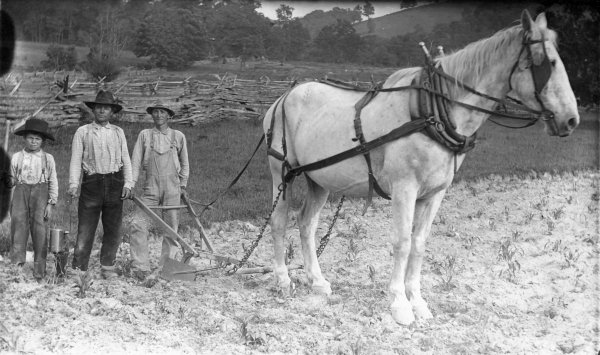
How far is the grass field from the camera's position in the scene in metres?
9.85

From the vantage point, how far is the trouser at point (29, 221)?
5957mm

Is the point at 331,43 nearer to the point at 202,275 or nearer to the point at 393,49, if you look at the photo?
the point at 393,49

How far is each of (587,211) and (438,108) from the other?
519 cm

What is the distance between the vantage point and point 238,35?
540 inches

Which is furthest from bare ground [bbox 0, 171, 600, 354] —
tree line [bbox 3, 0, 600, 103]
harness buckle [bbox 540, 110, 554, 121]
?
tree line [bbox 3, 0, 600, 103]

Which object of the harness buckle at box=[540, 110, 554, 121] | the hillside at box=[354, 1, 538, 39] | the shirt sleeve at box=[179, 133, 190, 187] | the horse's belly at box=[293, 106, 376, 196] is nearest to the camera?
the harness buckle at box=[540, 110, 554, 121]

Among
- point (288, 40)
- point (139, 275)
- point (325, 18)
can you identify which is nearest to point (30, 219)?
point (139, 275)

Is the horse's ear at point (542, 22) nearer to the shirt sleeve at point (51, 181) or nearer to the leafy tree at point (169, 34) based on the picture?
the shirt sleeve at point (51, 181)

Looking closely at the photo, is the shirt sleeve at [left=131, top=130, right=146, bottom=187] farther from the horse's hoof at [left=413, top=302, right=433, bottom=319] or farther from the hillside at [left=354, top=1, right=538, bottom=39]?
the hillside at [left=354, top=1, right=538, bottom=39]

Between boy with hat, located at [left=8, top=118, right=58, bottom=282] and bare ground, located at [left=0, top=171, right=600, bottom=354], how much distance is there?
0.25 meters

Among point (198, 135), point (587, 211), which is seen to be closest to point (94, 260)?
point (587, 211)

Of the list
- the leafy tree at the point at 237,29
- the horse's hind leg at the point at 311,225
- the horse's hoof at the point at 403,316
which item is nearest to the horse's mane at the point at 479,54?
the horse's hind leg at the point at 311,225

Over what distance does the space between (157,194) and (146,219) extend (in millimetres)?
316

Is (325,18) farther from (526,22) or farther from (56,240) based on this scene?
(56,240)
